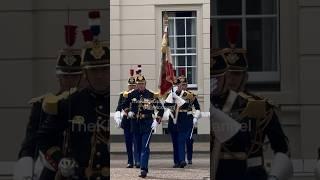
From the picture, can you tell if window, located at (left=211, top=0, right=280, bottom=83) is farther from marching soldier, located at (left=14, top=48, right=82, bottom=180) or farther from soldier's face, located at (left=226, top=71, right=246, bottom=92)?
marching soldier, located at (left=14, top=48, right=82, bottom=180)

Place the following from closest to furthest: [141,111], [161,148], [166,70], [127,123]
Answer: [141,111] < [127,123] < [161,148] < [166,70]

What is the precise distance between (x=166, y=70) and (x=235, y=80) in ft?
25.0

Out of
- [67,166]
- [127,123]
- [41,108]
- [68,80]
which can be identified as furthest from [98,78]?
[127,123]

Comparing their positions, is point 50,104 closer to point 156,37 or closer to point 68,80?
point 68,80

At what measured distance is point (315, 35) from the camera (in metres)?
5.23

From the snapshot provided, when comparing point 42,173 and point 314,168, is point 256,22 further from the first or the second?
point 42,173

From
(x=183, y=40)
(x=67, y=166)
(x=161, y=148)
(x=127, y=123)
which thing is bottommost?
(x=161, y=148)

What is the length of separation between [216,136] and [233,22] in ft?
2.70

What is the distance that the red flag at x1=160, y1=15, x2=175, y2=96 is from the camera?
12180 mm

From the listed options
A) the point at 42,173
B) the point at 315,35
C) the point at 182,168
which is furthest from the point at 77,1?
the point at 182,168

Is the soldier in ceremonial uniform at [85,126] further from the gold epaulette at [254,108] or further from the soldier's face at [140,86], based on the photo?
the soldier's face at [140,86]

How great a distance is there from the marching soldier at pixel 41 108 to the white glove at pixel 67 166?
0.10 metres

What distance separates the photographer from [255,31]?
212 inches

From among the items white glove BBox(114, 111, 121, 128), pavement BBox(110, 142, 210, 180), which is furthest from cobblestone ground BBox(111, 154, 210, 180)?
white glove BBox(114, 111, 121, 128)
